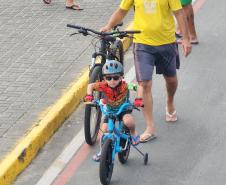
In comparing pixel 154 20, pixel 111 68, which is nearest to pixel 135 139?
pixel 111 68

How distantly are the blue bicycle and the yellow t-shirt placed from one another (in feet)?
3.43

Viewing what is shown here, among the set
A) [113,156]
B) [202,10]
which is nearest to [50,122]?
[113,156]

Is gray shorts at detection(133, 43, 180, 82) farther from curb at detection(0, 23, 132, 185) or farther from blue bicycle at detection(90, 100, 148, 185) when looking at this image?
curb at detection(0, 23, 132, 185)

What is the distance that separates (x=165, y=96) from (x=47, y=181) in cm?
269

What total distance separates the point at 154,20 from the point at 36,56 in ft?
10.6

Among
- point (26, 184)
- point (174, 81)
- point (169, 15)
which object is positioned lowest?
point (26, 184)

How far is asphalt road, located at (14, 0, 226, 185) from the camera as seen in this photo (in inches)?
324

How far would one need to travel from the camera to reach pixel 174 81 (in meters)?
9.15

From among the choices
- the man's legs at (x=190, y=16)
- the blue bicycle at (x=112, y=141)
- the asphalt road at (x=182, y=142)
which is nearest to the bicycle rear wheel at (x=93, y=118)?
the asphalt road at (x=182, y=142)

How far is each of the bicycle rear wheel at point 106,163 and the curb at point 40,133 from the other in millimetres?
1081

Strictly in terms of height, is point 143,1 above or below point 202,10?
above

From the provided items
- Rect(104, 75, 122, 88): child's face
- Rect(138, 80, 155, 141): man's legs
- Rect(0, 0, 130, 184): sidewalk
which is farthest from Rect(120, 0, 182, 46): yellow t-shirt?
Rect(0, 0, 130, 184): sidewalk

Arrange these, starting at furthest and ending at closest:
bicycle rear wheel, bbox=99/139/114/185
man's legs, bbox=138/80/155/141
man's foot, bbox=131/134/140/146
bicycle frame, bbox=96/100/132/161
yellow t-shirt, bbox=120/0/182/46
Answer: man's legs, bbox=138/80/155/141, yellow t-shirt, bbox=120/0/182/46, man's foot, bbox=131/134/140/146, bicycle frame, bbox=96/100/132/161, bicycle rear wheel, bbox=99/139/114/185

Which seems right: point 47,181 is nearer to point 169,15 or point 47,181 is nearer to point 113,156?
point 113,156
